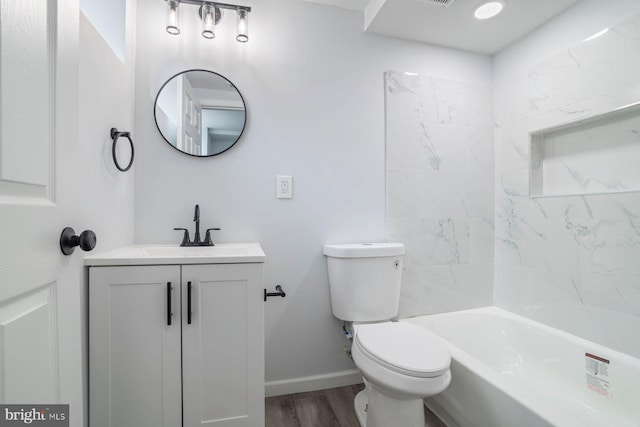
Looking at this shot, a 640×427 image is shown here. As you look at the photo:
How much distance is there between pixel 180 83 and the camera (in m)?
1.52

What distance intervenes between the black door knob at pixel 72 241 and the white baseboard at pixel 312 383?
129cm

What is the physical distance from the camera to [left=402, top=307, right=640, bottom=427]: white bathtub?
1027 millimetres

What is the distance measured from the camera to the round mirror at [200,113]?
1.51m

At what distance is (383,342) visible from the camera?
124cm

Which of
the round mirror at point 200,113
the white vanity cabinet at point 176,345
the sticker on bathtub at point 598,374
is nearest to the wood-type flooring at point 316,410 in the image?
the white vanity cabinet at point 176,345

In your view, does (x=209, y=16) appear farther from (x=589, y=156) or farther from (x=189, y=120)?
(x=589, y=156)

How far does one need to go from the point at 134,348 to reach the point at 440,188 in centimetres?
179

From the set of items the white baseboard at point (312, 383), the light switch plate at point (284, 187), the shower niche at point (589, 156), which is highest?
the shower niche at point (589, 156)

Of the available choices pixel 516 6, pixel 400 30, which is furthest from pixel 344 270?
pixel 516 6

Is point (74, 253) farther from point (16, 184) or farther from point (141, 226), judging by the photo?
point (141, 226)

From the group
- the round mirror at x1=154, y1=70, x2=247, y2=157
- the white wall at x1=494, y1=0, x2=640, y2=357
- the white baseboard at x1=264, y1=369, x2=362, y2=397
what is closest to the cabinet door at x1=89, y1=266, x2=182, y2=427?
the white baseboard at x1=264, y1=369, x2=362, y2=397

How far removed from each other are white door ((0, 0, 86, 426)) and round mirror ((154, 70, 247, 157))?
0.79 m

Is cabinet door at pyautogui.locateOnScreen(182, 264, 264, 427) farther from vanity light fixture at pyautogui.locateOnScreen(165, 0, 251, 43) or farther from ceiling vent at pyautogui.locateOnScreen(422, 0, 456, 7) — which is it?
ceiling vent at pyautogui.locateOnScreen(422, 0, 456, 7)

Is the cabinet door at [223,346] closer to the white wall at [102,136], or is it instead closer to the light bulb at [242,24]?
the white wall at [102,136]
